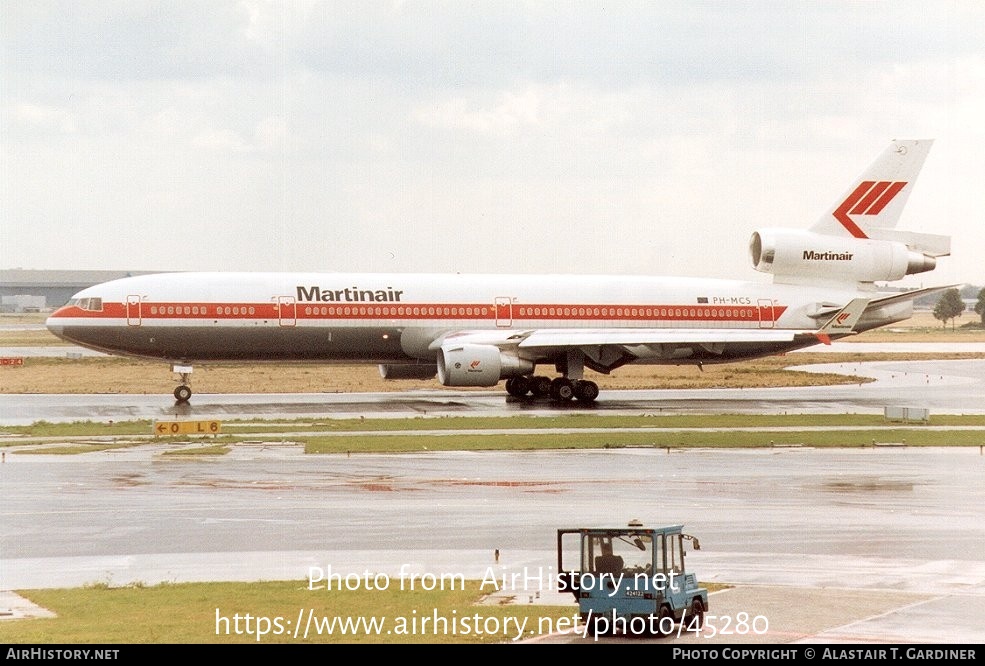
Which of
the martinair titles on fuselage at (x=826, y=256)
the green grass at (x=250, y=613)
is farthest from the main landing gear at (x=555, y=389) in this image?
the green grass at (x=250, y=613)

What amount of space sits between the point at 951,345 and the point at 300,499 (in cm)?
9944

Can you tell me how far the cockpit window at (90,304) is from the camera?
50.1 m

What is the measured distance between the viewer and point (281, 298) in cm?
5081

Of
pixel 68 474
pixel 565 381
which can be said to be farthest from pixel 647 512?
pixel 565 381

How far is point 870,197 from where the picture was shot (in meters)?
56.6

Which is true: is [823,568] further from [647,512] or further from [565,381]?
[565,381]

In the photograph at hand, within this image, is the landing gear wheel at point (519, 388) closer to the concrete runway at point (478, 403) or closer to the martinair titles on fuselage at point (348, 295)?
the concrete runway at point (478, 403)

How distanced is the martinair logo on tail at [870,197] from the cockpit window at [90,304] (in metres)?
32.8

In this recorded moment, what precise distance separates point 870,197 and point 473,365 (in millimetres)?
20990

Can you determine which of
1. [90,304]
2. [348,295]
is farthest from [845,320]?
[90,304]

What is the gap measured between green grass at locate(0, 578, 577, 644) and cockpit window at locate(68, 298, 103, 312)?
111ft

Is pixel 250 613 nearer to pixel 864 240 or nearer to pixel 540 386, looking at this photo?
pixel 540 386

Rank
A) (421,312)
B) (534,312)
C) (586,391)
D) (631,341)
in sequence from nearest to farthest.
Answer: (631,341)
(586,391)
(421,312)
(534,312)

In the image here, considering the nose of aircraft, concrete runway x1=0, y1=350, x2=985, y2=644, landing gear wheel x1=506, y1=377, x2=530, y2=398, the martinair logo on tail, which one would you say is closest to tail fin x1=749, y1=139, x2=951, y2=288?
the martinair logo on tail
